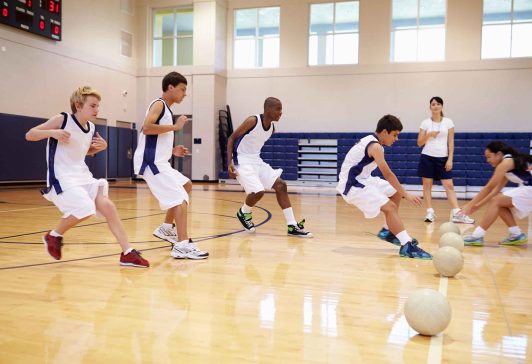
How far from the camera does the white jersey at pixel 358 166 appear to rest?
5.17 m

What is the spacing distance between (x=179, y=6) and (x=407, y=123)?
913cm

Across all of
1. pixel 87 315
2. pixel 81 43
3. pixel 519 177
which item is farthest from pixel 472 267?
pixel 81 43

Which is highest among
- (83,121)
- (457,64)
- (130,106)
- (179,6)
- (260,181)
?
(179,6)

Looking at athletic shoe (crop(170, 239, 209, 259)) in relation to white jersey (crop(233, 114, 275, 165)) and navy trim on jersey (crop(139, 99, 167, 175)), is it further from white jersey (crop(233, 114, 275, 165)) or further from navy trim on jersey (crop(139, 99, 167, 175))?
white jersey (crop(233, 114, 275, 165))

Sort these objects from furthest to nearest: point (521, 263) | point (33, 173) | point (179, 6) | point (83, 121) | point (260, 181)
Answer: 1. point (179, 6)
2. point (33, 173)
3. point (260, 181)
4. point (521, 263)
5. point (83, 121)

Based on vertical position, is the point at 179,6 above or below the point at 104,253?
above

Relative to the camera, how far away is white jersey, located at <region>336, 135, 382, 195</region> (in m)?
5.17

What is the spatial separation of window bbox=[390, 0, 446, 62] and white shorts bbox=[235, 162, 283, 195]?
1162 cm

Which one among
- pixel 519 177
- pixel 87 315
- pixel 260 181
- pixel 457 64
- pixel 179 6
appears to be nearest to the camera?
pixel 87 315

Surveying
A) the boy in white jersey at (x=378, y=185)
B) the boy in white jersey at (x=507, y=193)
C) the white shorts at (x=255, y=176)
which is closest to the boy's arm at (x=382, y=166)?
the boy in white jersey at (x=378, y=185)

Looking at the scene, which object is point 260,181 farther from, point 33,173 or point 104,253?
point 33,173

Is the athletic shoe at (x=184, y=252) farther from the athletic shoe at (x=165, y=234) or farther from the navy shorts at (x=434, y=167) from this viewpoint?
the navy shorts at (x=434, y=167)

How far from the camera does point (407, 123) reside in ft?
53.6

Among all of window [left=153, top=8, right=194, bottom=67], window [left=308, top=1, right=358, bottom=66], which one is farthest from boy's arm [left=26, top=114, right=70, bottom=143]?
window [left=153, top=8, right=194, bottom=67]
